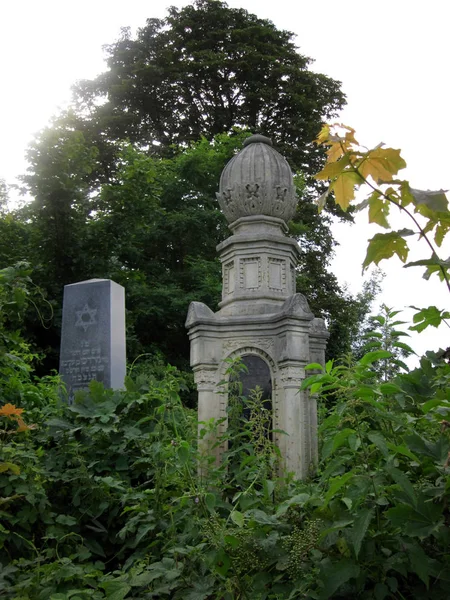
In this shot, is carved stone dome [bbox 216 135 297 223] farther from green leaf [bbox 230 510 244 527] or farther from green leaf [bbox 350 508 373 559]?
green leaf [bbox 350 508 373 559]

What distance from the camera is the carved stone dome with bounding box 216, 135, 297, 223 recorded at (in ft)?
23.3

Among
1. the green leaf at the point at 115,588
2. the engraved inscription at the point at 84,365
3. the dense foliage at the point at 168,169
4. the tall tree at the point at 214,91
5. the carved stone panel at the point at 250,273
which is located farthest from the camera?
the tall tree at the point at 214,91

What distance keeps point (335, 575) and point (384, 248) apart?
0.87 m

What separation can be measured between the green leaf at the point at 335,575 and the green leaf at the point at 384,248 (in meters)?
0.80

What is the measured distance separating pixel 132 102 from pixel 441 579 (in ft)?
73.3

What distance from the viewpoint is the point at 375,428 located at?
224 centimetres

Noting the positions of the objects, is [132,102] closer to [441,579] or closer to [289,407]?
[289,407]

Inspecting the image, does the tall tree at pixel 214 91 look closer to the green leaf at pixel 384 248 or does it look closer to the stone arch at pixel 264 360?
the stone arch at pixel 264 360

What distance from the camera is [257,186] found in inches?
280

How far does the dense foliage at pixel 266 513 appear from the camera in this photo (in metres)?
1.79

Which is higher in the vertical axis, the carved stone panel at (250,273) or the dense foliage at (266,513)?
the carved stone panel at (250,273)

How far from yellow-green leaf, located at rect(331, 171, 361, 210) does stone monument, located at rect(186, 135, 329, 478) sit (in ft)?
13.2

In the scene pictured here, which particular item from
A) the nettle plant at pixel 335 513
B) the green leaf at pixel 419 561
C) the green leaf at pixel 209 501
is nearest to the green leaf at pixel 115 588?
the nettle plant at pixel 335 513

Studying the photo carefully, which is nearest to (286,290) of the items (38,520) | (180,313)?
(38,520)
